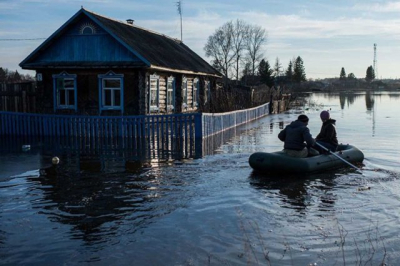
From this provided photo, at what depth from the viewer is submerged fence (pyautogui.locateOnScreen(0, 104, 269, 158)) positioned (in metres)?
18.5

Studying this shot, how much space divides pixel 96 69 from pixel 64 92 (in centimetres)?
249

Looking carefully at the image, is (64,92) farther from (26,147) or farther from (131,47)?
(26,147)

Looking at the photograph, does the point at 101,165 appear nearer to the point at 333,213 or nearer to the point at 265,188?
the point at 265,188

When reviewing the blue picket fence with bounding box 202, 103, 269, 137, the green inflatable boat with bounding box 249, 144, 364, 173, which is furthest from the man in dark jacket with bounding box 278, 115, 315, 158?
the blue picket fence with bounding box 202, 103, 269, 137

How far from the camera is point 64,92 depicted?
24875 millimetres

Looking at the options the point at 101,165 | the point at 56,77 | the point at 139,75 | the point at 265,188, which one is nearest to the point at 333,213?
the point at 265,188

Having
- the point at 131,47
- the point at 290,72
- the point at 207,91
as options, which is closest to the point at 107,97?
the point at 131,47

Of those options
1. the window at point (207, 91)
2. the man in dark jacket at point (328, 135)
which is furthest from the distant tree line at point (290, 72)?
the man in dark jacket at point (328, 135)

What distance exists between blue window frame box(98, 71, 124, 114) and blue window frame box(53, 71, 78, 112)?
1553 millimetres

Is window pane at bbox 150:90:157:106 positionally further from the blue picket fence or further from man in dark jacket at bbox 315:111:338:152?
man in dark jacket at bbox 315:111:338:152

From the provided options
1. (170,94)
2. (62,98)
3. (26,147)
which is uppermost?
(170,94)

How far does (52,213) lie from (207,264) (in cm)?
368

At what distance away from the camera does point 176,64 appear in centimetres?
2738

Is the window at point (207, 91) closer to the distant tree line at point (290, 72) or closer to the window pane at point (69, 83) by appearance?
the window pane at point (69, 83)
